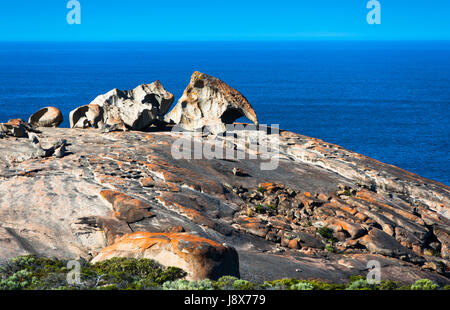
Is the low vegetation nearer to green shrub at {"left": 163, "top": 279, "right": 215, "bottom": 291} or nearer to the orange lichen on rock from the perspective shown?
green shrub at {"left": 163, "top": 279, "right": 215, "bottom": 291}

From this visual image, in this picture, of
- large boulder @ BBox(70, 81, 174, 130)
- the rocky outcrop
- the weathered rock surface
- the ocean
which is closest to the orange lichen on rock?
the weathered rock surface

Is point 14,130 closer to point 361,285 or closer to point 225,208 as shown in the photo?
point 225,208

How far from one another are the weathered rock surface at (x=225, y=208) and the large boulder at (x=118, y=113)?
2.33m

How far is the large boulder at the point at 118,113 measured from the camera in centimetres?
3781

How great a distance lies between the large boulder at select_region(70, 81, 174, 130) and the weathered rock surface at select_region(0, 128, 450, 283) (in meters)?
2.33

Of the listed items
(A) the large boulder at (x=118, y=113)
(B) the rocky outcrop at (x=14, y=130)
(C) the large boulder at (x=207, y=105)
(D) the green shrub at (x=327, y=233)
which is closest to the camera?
(D) the green shrub at (x=327, y=233)

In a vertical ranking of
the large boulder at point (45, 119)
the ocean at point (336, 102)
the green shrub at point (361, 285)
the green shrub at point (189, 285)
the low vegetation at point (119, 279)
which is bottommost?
the ocean at point (336, 102)

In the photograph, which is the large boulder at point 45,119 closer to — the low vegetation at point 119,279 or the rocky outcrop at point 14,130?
the rocky outcrop at point 14,130

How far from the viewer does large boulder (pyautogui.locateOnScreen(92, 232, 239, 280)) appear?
17453 millimetres

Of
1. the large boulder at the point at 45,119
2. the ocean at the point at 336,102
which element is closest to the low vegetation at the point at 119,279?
the large boulder at the point at 45,119

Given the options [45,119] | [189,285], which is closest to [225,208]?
[189,285]

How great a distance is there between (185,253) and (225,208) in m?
8.79

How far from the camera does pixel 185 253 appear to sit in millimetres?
17625
